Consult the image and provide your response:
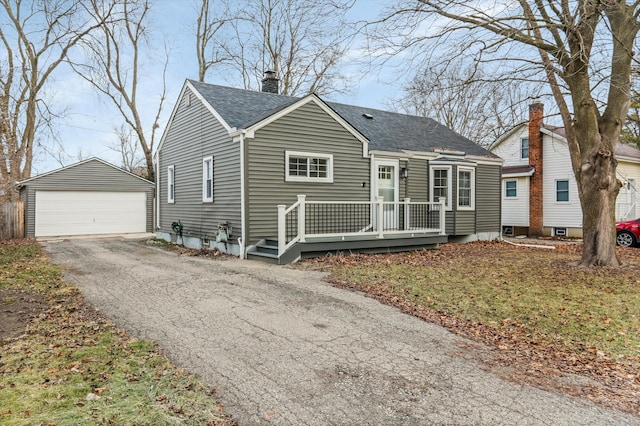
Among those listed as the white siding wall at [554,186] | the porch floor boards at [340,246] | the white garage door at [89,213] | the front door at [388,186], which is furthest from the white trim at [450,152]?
the white garage door at [89,213]

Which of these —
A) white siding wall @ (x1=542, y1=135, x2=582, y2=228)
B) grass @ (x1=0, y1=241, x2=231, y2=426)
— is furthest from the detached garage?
white siding wall @ (x1=542, y1=135, x2=582, y2=228)

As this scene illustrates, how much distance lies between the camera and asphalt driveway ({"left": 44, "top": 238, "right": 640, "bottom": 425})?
313 centimetres

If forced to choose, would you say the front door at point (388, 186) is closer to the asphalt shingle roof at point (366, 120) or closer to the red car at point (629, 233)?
the asphalt shingle roof at point (366, 120)

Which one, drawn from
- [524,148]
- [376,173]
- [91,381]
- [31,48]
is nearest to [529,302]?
[91,381]

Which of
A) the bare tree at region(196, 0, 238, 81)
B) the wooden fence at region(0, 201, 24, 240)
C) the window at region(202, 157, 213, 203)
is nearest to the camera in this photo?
the window at region(202, 157, 213, 203)

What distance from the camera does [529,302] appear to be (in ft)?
21.1

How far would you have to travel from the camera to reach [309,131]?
12.1 metres

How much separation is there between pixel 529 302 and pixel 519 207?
52.4 ft

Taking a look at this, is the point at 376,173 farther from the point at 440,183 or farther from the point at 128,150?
the point at 128,150

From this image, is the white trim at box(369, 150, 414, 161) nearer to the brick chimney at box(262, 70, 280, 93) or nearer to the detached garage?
the brick chimney at box(262, 70, 280, 93)

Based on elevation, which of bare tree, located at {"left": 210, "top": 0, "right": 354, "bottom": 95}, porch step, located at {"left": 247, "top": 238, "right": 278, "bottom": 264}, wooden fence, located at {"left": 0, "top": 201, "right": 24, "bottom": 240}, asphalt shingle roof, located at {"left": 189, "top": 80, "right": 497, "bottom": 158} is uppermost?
bare tree, located at {"left": 210, "top": 0, "right": 354, "bottom": 95}

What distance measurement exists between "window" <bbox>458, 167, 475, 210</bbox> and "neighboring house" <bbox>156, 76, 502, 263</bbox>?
51mm

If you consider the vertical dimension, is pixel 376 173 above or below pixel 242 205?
above

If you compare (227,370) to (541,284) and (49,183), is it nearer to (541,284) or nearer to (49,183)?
(541,284)
